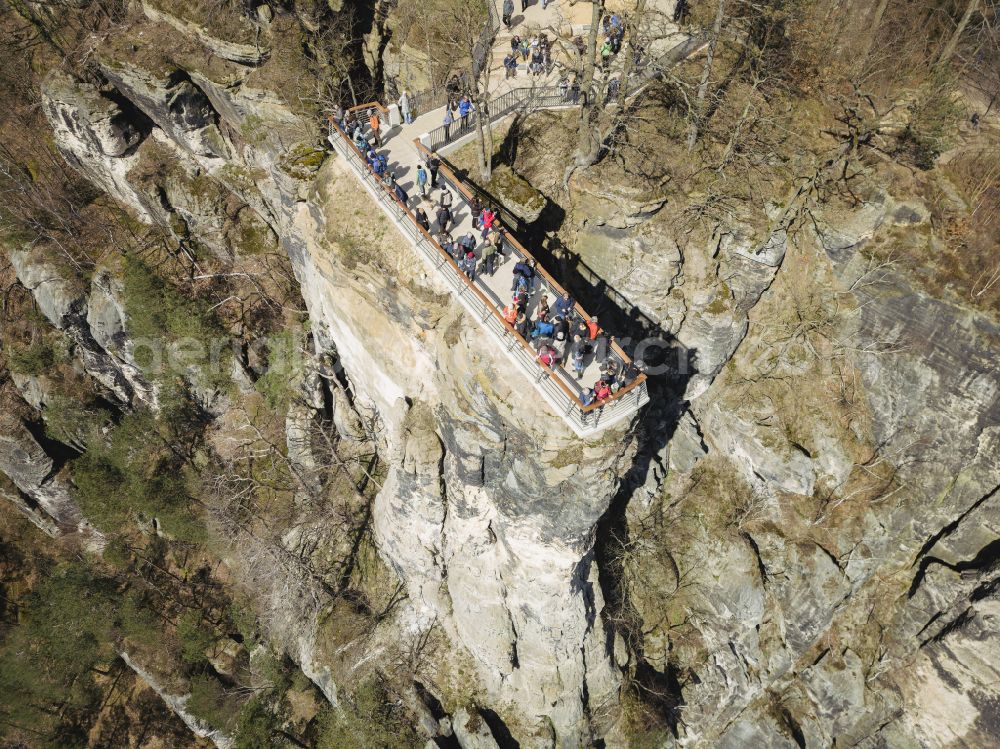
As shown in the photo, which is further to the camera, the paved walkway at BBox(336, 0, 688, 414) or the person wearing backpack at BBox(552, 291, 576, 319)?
the paved walkway at BBox(336, 0, 688, 414)

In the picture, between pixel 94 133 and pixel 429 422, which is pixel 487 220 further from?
pixel 94 133

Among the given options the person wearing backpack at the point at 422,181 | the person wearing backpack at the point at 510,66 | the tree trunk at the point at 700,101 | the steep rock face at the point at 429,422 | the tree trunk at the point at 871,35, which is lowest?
the steep rock face at the point at 429,422

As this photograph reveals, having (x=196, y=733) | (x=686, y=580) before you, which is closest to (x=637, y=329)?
(x=686, y=580)

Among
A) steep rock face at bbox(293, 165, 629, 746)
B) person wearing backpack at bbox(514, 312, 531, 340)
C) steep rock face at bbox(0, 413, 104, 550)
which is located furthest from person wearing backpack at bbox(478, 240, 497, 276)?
steep rock face at bbox(0, 413, 104, 550)

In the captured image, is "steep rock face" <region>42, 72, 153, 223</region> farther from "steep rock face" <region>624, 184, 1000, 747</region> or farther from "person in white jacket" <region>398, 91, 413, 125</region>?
"steep rock face" <region>624, 184, 1000, 747</region>

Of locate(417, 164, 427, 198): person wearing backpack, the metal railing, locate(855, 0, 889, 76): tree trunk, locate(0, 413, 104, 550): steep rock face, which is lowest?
locate(0, 413, 104, 550): steep rock face

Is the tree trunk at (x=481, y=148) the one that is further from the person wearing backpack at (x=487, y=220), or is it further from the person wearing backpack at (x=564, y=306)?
the person wearing backpack at (x=564, y=306)

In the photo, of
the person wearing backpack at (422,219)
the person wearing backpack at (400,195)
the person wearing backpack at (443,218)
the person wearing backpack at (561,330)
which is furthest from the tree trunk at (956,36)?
the person wearing backpack at (400,195)
